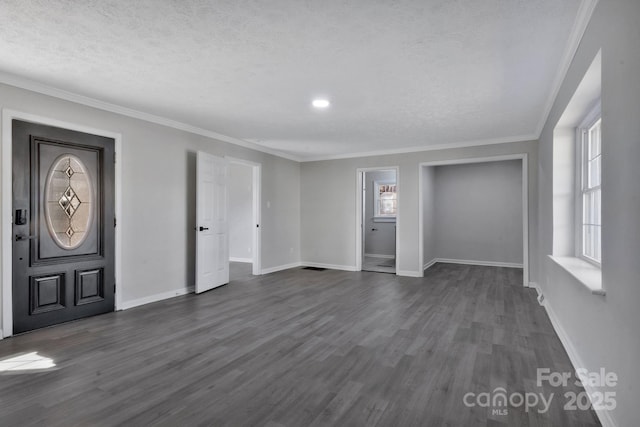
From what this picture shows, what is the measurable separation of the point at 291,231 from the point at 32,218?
464cm

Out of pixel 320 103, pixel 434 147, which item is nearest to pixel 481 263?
pixel 434 147

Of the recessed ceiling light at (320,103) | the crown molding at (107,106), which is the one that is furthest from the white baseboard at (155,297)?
the recessed ceiling light at (320,103)

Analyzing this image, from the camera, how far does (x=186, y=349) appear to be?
297cm

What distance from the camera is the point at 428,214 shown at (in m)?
7.29

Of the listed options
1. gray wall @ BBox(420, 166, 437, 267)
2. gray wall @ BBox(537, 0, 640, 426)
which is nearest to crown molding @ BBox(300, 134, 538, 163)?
gray wall @ BBox(420, 166, 437, 267)

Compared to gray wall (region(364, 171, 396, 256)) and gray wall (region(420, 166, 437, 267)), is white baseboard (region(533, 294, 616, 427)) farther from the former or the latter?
gray wall (region(364, 171, 396, 256))

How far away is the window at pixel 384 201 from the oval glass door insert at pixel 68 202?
6.80 metres

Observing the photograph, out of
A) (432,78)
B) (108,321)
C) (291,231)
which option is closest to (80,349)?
(108,321)

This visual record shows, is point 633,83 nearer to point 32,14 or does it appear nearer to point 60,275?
point 32,14

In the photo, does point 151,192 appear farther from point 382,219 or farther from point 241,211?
point 382,219

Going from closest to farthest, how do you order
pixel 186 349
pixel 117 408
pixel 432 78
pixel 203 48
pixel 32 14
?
pixel 117 408 → pixel 32 14 → pixel 203 48 → pixel 186 349 → pixel 432 78

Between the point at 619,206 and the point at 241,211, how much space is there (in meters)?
7.75

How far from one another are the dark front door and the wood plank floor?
0.90 feet

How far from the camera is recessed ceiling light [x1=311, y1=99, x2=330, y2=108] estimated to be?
385 centimetres
